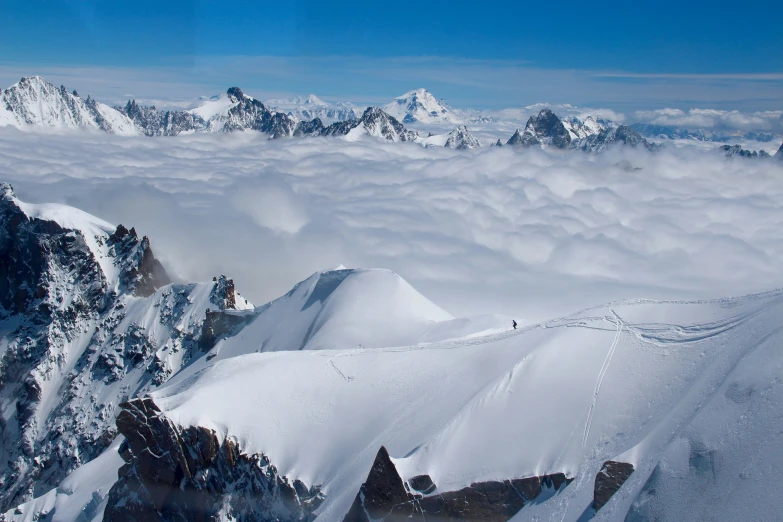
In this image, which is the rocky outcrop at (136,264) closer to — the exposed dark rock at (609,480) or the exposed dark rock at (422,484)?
the exposed dark rock at (422,484)

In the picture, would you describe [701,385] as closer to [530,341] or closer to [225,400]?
[530,341]

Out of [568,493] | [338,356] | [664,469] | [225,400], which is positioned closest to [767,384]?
[664,469]

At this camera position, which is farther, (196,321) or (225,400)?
(196,321)

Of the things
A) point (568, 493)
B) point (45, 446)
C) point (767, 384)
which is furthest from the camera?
point (45, 446)

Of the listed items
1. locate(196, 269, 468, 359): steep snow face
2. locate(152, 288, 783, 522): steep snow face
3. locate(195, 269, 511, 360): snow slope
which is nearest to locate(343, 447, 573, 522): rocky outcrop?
locate(152, 288, 783, 522): steep snow face

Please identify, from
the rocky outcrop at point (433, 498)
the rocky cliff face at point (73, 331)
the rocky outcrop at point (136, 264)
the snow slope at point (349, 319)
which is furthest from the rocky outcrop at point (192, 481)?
the rocky outcrop at point (136, 264)

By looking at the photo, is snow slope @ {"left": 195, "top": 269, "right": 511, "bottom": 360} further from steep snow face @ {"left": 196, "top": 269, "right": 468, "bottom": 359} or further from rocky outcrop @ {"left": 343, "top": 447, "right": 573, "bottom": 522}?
rocky outcrop @ {"left": 343, "top": 447, "right": 573, "bottom": 522}

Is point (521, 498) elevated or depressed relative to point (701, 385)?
depressed
